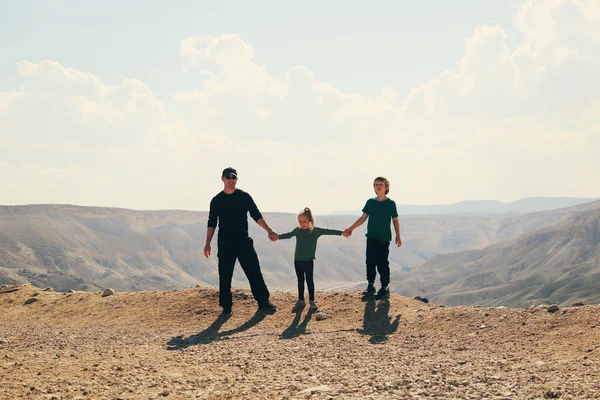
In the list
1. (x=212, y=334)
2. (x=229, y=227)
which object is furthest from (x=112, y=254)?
(x=212, y=334)

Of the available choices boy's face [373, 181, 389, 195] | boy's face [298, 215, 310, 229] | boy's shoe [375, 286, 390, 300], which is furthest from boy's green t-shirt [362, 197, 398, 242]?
boy's face [298, 215, 310, 229]

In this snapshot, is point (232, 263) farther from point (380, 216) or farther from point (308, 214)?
point (380, 216)

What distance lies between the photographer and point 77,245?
145250 mm

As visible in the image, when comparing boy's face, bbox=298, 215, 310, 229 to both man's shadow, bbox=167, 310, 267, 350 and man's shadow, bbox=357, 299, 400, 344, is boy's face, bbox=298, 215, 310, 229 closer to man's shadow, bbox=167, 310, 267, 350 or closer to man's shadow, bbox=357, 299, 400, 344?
man's shadow, bbox=167, 310, 267, 350

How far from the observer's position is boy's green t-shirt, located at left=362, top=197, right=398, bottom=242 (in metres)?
11.2

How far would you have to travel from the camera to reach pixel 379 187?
11.1 m

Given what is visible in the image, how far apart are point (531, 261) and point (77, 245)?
11284 cm

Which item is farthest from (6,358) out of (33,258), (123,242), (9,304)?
(123,242)

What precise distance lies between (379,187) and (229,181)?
2.98 m

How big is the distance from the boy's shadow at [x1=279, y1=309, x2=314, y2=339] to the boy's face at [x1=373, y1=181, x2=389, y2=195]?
2778 millimetres

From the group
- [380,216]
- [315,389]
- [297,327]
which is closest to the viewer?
[315,389]

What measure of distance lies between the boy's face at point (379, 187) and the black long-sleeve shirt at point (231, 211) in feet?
8.00

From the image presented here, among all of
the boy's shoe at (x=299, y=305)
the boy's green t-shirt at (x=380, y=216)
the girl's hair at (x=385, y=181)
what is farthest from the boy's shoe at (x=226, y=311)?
the girl's hair at (x=385, y=181)

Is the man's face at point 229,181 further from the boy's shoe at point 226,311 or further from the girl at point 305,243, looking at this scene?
the boy's shoe at point 226,311
